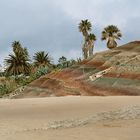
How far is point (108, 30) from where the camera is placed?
73.5 metres

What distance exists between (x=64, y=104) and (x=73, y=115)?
471 centimetres

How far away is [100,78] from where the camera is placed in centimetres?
3066

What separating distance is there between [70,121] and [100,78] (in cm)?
1507

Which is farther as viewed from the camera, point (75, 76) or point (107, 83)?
point (75, 76)

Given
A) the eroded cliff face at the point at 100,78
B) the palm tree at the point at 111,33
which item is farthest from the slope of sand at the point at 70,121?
the palm tree at the point at 111,33

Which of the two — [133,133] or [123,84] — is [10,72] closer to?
[123,84]

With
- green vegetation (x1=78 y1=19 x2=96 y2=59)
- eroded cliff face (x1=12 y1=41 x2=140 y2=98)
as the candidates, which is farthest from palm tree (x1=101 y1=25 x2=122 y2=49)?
eroded cliff face (x1=12 y1=41 x2=140 y2=98)

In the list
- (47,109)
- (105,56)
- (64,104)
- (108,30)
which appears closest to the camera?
(47,109)

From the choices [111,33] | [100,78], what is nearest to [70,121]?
[100,78]

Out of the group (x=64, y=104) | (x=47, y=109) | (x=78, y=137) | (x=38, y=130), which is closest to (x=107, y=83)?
(x=64, y=104)

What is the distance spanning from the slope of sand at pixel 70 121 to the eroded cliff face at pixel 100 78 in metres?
5.41

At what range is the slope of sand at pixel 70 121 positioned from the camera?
12023 mm

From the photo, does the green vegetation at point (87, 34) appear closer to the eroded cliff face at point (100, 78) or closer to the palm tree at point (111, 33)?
the palm tree at point (111, 33)

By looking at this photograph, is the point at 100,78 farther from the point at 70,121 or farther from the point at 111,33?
the point at 111,33
